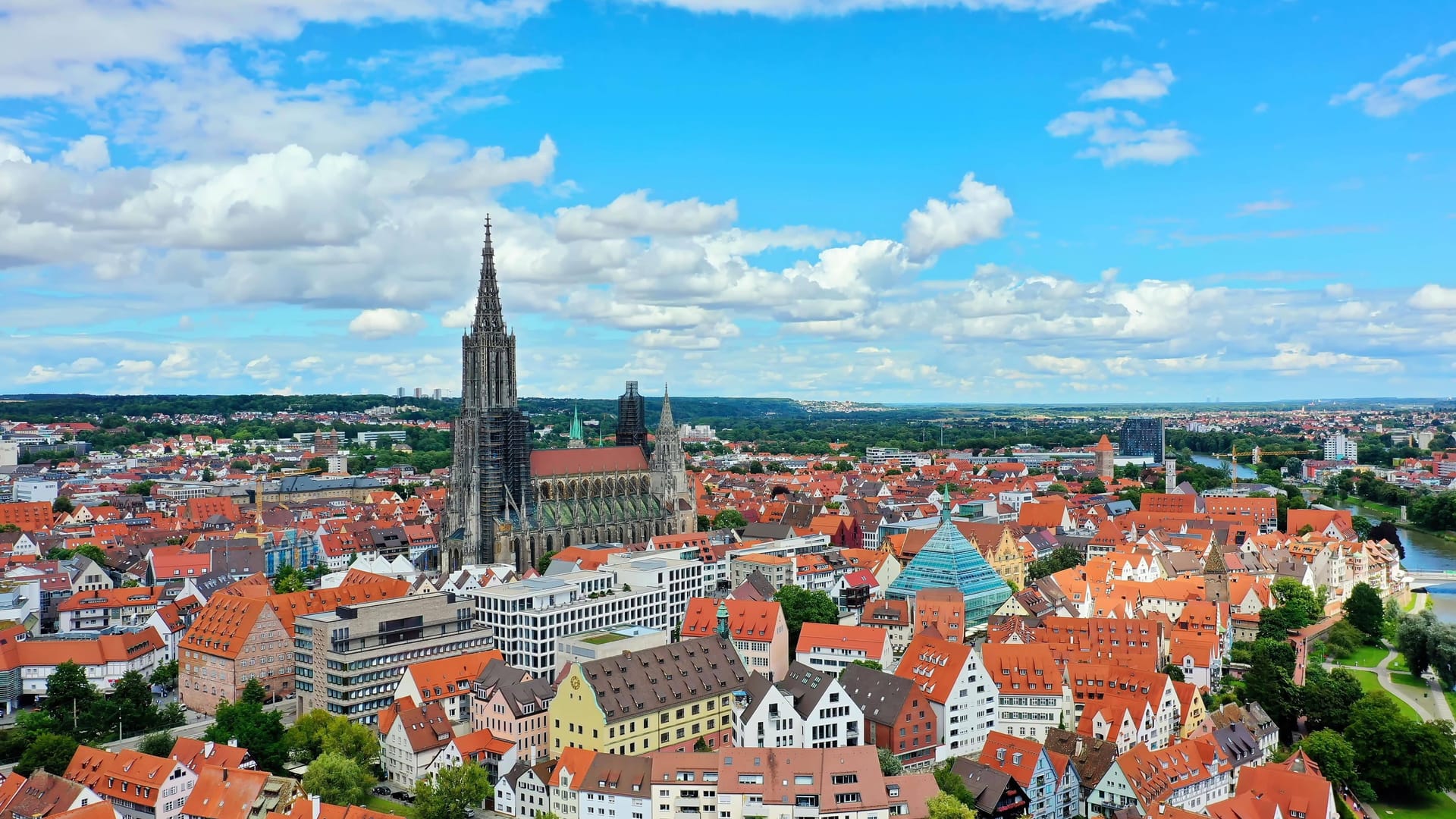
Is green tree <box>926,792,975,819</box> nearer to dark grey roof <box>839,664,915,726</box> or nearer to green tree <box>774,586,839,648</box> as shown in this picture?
dark grey roof <box>839,664,915,726</box>

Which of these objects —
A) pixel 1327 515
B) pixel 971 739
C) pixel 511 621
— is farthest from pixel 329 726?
pixel 1327 515

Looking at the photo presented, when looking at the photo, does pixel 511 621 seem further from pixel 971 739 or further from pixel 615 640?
pixel 971 739

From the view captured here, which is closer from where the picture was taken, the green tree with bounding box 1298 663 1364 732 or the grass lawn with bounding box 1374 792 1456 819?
the grass lawn with bounding box 1374 792 1456 819

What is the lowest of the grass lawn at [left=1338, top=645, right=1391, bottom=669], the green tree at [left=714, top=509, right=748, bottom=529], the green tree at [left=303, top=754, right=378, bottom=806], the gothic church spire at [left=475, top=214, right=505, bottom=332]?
the grass lawn at [left=1338, top=645, right=1391, bottom=669]

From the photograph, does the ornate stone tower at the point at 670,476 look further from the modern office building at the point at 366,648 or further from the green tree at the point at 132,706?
the green tree at the point at 132,706

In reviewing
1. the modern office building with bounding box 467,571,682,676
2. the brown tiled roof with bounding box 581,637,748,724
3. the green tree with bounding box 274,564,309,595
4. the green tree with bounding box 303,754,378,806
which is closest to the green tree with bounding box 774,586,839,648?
the modern office building with bounding box 467,571,682,676

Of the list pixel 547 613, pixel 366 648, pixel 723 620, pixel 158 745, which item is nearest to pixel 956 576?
pixel 723 620
